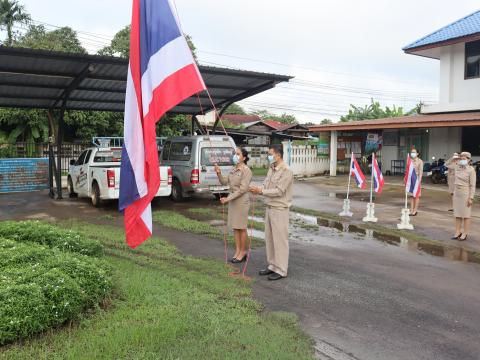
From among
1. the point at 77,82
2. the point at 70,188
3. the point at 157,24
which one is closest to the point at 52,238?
the point at 157,24

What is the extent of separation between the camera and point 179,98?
4688mm

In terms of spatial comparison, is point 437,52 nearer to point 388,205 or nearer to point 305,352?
point 388,205

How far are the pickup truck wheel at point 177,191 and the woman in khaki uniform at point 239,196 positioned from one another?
691 centimetres

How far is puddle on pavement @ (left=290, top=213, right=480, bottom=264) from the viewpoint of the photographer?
26.7 feet

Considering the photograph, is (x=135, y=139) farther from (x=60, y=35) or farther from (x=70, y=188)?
(x=60, y=35)

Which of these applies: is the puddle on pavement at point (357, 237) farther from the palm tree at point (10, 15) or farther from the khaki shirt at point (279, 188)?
the palm tree at point (10, 15)

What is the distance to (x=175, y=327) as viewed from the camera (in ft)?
13.7

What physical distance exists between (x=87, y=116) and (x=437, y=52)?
68.2 feet

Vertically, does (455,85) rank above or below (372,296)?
above

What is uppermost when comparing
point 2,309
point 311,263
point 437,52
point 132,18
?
point 437,52

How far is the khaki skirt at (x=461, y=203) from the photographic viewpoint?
8.95 meters

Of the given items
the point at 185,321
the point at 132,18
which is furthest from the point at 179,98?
the point at 185,321

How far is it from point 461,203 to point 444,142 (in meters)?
13.8

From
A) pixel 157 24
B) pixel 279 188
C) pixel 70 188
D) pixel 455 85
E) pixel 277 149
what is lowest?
pixel 70 188
